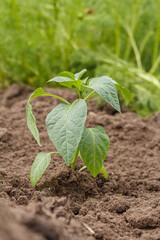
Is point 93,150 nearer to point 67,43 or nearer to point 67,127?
point 67,127

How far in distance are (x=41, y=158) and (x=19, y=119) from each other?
0.99 meters

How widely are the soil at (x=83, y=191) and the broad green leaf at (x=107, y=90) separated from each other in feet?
1.48

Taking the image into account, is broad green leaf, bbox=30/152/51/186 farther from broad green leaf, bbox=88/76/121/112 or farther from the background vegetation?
the background vegetation

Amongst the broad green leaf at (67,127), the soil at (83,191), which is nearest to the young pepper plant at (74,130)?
the broad green leaf at (67,127)

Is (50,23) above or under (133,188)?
above

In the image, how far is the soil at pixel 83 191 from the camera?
100 cm

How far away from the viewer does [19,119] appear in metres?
2.44

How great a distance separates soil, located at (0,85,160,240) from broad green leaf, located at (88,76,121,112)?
451 mm

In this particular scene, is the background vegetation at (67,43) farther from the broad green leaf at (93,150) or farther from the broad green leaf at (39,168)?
the broad green leaf at (39,168)

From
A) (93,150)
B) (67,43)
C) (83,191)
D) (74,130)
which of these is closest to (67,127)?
(74,130)

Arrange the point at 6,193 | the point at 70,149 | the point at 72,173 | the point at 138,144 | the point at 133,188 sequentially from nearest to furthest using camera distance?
the point at 70,149 → the point at 6,193 → the point at 72,173 → the point at 133,188 → the point at 138,144

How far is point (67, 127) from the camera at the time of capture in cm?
134

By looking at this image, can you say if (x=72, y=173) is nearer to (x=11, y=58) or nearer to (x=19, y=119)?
(x=19, y=119)

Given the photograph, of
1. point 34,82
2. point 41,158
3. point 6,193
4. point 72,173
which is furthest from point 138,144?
point 34,82
